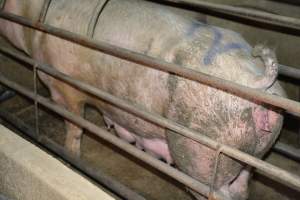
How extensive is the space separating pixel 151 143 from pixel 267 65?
1092mm

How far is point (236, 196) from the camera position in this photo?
8.20 feet

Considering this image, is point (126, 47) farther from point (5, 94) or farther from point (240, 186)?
point (5, 94)

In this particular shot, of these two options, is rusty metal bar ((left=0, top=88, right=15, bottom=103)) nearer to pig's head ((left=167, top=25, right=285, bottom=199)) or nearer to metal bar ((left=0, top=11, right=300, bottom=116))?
metal bar ((left=0, top=11, right=300, bottom=116))

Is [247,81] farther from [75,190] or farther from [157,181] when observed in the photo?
[157,181]

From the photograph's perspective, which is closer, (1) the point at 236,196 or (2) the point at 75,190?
(2) the point at 75,190

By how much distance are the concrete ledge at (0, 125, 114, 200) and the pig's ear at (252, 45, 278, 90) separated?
2.81 feet

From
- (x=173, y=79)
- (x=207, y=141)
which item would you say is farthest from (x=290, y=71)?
(x=207, y=141)

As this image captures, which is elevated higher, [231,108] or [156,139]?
[231,108]

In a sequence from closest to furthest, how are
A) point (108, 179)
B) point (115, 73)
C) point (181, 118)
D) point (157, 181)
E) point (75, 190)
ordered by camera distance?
point (75, 190), point (181, 118), point (108, 179), point (115, 73), point (157, 181)

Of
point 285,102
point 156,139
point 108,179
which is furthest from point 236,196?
point 285,102

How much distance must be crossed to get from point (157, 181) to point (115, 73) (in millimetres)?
1041

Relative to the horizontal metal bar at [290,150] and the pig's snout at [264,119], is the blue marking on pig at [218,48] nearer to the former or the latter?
the pig's snout at [264,119]

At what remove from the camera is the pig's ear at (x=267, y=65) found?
1.87 m

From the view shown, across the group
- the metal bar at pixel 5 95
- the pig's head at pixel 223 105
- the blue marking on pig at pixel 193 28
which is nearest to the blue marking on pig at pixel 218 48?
the pig's head at pixel 223 105
